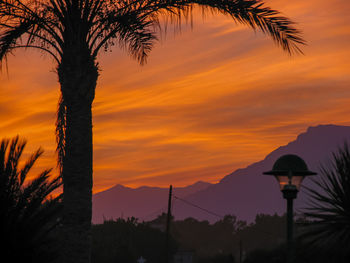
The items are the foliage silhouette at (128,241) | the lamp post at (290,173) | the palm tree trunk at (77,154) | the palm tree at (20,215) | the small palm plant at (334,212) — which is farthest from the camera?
the foliage silhouette at (128,241)

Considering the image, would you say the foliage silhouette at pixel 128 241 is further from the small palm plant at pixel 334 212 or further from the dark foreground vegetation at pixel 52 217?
the small palm plant at pixel 334 212

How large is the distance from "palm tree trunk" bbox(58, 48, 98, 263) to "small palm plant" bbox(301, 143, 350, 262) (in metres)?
5.31

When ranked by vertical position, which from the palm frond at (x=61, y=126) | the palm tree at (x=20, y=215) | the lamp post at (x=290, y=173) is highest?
the palm frond at (x=61, y=126)

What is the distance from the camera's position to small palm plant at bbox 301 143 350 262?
14914 mm

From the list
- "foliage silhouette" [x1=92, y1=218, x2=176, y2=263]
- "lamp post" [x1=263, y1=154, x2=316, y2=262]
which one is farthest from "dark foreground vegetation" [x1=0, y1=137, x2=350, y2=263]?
"foliage silhouette" [x1=92, y1=218, x2=176, y2=263]

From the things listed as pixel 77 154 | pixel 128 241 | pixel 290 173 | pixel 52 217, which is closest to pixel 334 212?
pixel 290 173

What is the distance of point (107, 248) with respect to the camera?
69812mm

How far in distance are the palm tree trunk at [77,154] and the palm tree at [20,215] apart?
479cm

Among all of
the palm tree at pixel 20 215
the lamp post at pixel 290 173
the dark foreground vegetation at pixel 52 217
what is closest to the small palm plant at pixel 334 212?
the dark foreground vegetation at pixel 52 217

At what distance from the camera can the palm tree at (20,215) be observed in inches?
365

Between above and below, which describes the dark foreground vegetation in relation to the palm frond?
below

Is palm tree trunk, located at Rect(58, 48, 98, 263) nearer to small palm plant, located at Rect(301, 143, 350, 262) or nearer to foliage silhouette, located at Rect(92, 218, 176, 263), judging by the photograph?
small palm plant, located at Rect(301, 143, 350, 262)

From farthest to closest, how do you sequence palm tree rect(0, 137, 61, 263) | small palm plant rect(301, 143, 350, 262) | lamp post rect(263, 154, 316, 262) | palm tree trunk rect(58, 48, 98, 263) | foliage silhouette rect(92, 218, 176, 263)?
foliage silhouette rect(92, 218, 176, 263)
small palm plant rect(301, 143, 350, 262)
palm tree trunk rect(58, 48, 98, 263)
lamp post rect(263, 154, 316, 262)
palm tree rect(0, 137, 61, 263)

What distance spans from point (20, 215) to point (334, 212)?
27.6 ft
